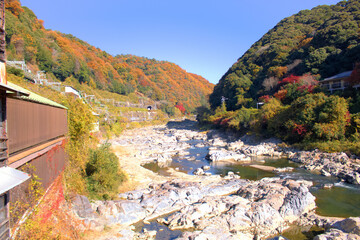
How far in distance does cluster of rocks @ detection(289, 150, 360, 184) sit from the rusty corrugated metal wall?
18360 millimetres

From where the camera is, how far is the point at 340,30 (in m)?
40.8

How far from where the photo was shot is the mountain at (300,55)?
130ft

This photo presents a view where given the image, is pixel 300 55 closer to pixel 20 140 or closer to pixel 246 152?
pixel 246 152

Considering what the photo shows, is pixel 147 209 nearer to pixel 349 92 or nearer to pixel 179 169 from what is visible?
pixel 179 169

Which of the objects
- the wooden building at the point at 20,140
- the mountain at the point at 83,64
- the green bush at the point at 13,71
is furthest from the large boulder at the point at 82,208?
the mountain at the point at 83,64

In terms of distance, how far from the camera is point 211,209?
11.7 metres

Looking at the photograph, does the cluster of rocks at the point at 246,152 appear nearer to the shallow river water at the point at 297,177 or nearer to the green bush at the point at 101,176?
the shallow river water at the point at 297,177

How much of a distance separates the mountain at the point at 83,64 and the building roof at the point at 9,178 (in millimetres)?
37126

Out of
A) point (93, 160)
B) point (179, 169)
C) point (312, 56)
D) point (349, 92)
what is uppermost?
point (312, 56)

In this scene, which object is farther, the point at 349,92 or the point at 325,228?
the point at 349,92

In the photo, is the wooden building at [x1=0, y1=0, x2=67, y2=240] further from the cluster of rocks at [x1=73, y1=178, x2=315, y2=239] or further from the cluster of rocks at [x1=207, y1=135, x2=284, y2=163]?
the cluster of rocks at [x1=207, y1=135, x2=284, y2=163]

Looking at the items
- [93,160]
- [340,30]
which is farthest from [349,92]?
[93,160]

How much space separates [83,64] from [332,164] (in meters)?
62.9

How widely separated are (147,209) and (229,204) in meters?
4.32
